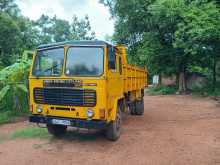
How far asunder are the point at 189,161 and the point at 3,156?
431 centimetres

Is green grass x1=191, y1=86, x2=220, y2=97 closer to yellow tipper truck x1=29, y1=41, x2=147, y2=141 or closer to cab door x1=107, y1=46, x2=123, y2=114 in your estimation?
cab door x1=107, y1=46, x2=123, y2=114

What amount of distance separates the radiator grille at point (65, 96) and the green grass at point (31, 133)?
4.95 feet

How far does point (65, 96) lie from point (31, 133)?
2430 millimetres

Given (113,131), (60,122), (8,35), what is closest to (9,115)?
(60,122)

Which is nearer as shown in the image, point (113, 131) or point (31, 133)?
point (113, 131)

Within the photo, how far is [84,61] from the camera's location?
335 inches

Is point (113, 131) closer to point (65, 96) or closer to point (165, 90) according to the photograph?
point (65, 96)

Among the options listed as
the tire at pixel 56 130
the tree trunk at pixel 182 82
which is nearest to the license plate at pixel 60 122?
the tire at pixel 56 130

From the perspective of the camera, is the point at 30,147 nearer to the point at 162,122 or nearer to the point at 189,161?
the point at 189,161

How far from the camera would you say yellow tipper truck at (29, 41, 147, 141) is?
821 cm

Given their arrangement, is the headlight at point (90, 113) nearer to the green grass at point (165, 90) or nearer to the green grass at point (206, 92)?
the green grass at point (206, 92)

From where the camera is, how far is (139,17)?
86.9 ft

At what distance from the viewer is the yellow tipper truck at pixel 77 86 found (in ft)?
26.9

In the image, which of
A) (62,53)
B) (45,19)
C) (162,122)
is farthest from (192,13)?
(45,19)
